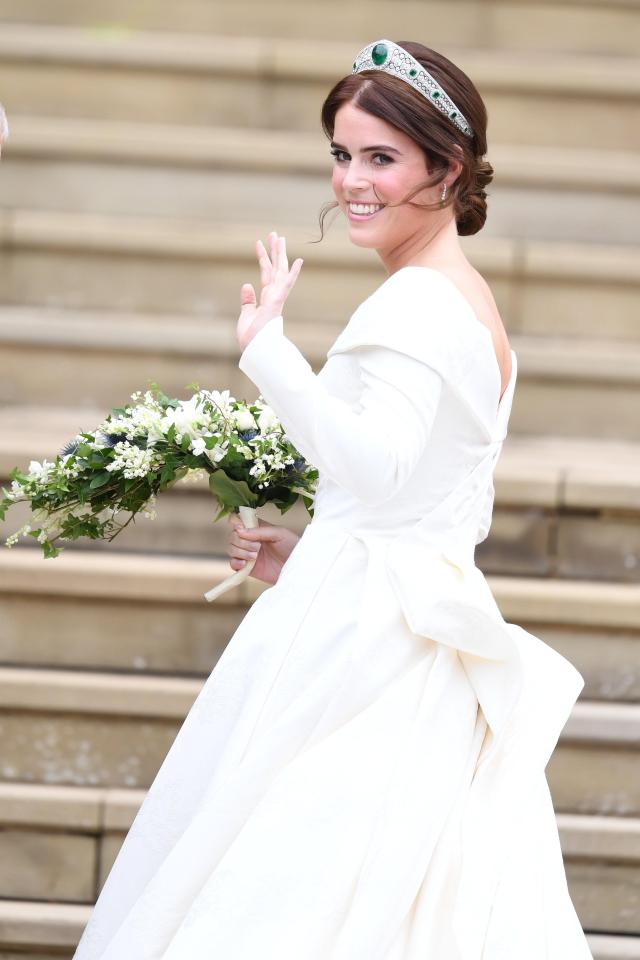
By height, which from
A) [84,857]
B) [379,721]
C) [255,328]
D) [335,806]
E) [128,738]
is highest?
[255,328]

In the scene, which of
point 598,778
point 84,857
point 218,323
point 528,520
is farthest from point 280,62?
point 84,857

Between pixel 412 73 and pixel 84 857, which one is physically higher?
pixel 412 73

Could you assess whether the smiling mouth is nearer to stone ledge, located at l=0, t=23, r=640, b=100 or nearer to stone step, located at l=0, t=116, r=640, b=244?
stone step, located at l=0, t=116, r=640, b=244

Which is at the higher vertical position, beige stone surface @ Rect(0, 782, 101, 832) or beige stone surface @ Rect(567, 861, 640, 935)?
beige stone surface @ Rect(0, 782, 101, 832)

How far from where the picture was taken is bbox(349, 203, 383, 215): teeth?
220 cm

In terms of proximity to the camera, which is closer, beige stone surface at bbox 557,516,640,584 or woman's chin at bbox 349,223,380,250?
woman's chin at bbox 349,223,380,250

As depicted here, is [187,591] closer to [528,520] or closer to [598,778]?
[528,520]

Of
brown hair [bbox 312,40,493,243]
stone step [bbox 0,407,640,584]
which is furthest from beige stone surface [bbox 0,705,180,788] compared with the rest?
brown hair [bbox 312,40,493,243]

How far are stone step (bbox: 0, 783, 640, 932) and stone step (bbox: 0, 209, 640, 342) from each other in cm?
182

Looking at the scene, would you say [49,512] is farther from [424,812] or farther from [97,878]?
[97,878]

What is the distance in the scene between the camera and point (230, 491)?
7.98ft

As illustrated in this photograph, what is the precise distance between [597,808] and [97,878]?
4.34ft

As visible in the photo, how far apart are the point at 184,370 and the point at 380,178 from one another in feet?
7.49

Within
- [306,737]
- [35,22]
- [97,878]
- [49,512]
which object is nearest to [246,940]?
[306,737]
